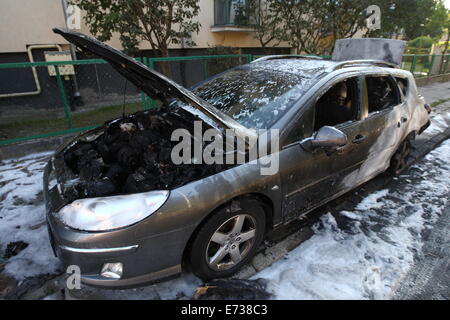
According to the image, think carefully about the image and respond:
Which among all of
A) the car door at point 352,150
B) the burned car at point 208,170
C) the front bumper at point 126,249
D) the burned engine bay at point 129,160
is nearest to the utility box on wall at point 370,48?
the burned car at point 208,170

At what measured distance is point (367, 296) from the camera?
6.55 feet

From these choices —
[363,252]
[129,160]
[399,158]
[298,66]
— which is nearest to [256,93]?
[298,66]

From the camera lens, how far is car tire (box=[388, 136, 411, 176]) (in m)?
3.77

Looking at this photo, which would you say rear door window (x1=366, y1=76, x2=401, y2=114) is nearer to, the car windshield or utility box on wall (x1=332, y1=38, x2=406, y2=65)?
the car windshield

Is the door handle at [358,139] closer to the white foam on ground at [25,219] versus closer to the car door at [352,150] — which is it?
the car door at [352,150]

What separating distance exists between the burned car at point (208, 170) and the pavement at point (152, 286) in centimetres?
27

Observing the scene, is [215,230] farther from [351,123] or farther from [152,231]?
[351,123]

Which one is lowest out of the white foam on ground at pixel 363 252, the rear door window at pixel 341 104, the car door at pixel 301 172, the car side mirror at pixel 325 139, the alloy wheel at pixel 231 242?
the white foam on ground at pixel 363 252

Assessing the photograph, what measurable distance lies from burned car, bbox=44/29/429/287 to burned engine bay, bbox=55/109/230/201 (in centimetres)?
1

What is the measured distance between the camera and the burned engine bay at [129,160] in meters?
1.78

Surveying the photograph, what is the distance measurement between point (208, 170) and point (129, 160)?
68 cm
